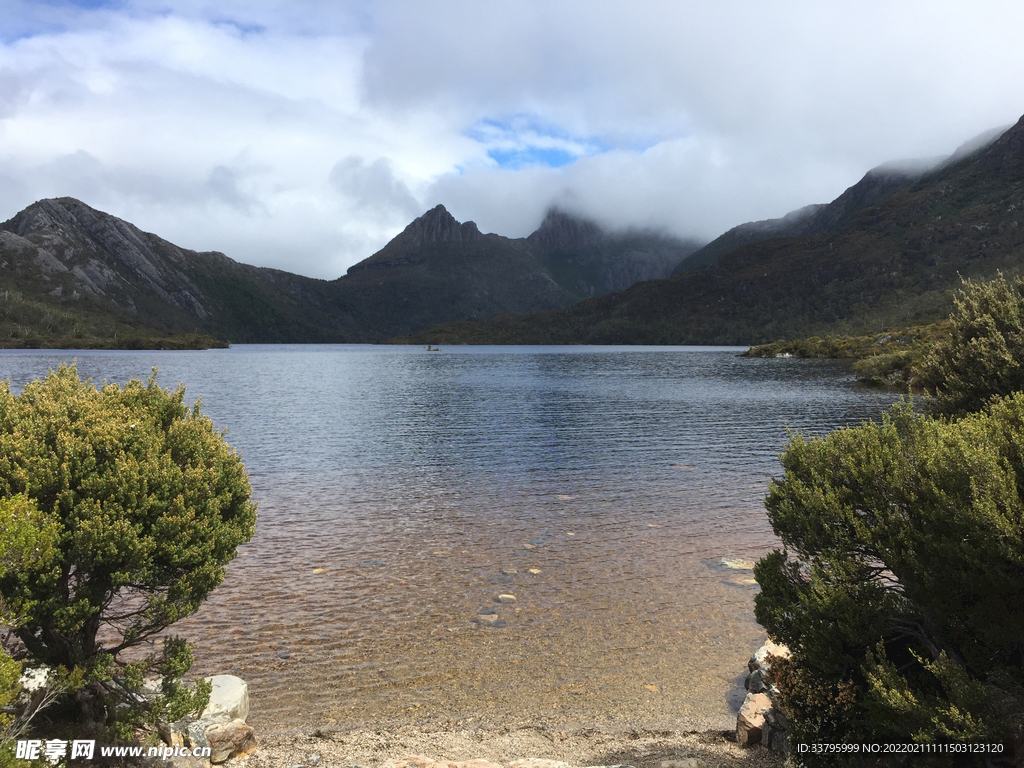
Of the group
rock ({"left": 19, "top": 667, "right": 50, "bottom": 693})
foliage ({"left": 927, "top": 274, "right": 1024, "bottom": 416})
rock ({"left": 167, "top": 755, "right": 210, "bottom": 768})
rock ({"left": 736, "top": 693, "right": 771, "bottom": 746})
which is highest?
foliage ({"left": 927, "top": 274, "right": 1024, "bottom": 416})

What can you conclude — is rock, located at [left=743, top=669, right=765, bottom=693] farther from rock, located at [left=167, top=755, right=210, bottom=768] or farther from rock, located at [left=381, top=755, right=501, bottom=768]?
rock, located at [left=167, top=755, right=210, bottom=768]

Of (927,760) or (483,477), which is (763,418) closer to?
(483,477)

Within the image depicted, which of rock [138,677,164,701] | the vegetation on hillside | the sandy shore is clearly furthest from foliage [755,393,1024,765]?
rock [138,677,164,701]

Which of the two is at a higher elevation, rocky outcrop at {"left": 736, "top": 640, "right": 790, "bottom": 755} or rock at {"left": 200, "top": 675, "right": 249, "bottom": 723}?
rock at {"left": 200, "top": 675, "right": 249, "bottom": 723}

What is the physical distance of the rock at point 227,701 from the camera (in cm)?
1055

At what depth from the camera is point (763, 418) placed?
59750 mm

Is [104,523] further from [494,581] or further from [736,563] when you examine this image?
[736,563]

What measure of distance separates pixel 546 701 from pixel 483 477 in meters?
22.4

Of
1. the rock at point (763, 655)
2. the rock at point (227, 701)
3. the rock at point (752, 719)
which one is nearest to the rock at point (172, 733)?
the rock at point (227, 701)

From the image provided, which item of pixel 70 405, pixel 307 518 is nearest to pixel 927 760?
pixel 70 405

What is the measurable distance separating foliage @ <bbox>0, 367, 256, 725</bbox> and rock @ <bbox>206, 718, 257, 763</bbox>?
1544mm

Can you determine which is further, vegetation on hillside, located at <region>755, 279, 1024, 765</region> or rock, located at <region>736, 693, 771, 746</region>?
rock, located at <region>736, 693, 771, 746</region>

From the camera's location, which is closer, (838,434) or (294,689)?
(838,434)

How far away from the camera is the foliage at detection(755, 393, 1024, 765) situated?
285 inches
